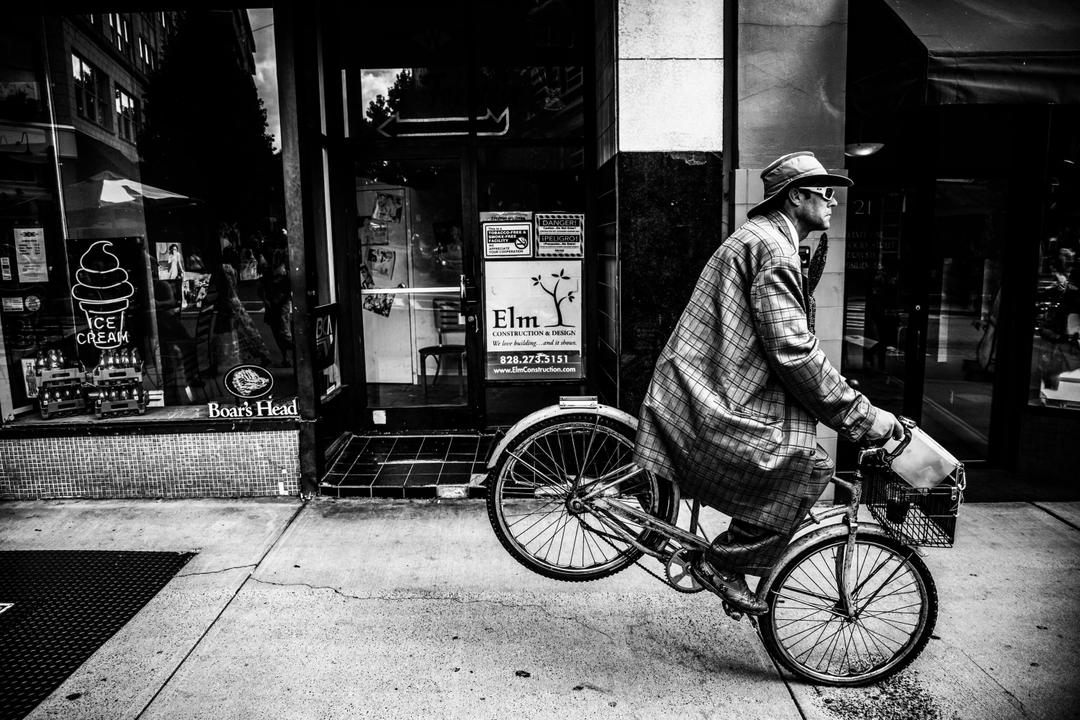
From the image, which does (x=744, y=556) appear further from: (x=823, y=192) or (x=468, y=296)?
(x=468, y=296)

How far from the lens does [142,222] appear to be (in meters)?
5.89

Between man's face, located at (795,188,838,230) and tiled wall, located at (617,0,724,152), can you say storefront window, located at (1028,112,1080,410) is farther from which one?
man's face, located at (795,188,838,230)

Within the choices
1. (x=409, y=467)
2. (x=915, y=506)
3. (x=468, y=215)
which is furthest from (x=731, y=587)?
(x=468, y=215)

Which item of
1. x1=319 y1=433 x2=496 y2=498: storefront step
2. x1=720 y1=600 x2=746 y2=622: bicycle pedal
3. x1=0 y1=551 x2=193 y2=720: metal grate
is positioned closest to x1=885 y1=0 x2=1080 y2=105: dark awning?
x1=720 y1=600 x2=746 y2=622: bicycle pedal

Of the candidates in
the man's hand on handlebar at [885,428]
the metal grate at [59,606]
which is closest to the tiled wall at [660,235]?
the man's hand on handlebar at [885,428]

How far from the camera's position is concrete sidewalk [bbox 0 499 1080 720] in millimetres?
3062

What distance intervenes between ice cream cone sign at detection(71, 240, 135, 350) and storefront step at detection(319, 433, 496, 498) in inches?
78.0

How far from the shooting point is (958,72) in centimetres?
443

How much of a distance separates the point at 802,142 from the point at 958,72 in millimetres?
991

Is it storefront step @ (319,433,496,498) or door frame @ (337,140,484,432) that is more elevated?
door frame @ (337,140,484,432)

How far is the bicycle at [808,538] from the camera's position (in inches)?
115

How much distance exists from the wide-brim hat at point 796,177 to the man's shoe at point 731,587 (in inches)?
62.0

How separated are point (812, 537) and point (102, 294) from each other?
5.36m

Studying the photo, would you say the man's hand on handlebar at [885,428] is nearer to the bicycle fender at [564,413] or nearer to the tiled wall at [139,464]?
the bicycle fender at [564,413]
